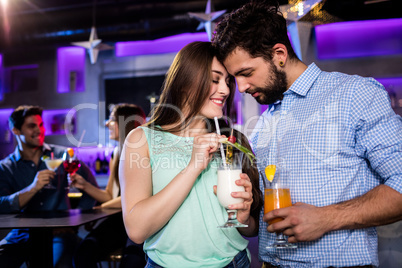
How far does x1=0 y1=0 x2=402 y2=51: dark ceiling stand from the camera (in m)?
4.48

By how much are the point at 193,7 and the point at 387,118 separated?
3.54m

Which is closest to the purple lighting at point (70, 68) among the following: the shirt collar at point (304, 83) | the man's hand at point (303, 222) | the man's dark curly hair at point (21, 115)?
the man's dark curly hair at point (21, 115)

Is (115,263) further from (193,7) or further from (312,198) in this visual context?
(193,7)

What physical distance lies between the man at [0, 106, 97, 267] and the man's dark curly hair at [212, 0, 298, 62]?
198 centimetres

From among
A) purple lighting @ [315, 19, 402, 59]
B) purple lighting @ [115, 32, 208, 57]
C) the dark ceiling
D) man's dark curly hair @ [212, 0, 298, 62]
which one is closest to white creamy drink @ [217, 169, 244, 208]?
man's dark curly hair @ [212, 0, 298, 62]

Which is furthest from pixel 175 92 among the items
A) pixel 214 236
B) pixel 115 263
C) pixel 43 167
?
pixel 43 167

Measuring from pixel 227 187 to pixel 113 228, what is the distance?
1.89 meters

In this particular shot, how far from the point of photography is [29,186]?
299 centimetres

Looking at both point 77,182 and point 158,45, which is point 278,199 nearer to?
point 77,182

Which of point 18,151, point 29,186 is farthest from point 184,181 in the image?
point 18,151

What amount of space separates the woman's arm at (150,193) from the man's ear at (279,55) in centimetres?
63

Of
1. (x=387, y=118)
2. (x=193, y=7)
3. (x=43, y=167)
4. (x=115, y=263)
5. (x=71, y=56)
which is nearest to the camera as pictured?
(x=387, y=118)

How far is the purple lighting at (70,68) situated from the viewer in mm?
6000

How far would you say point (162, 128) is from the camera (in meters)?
1.77
